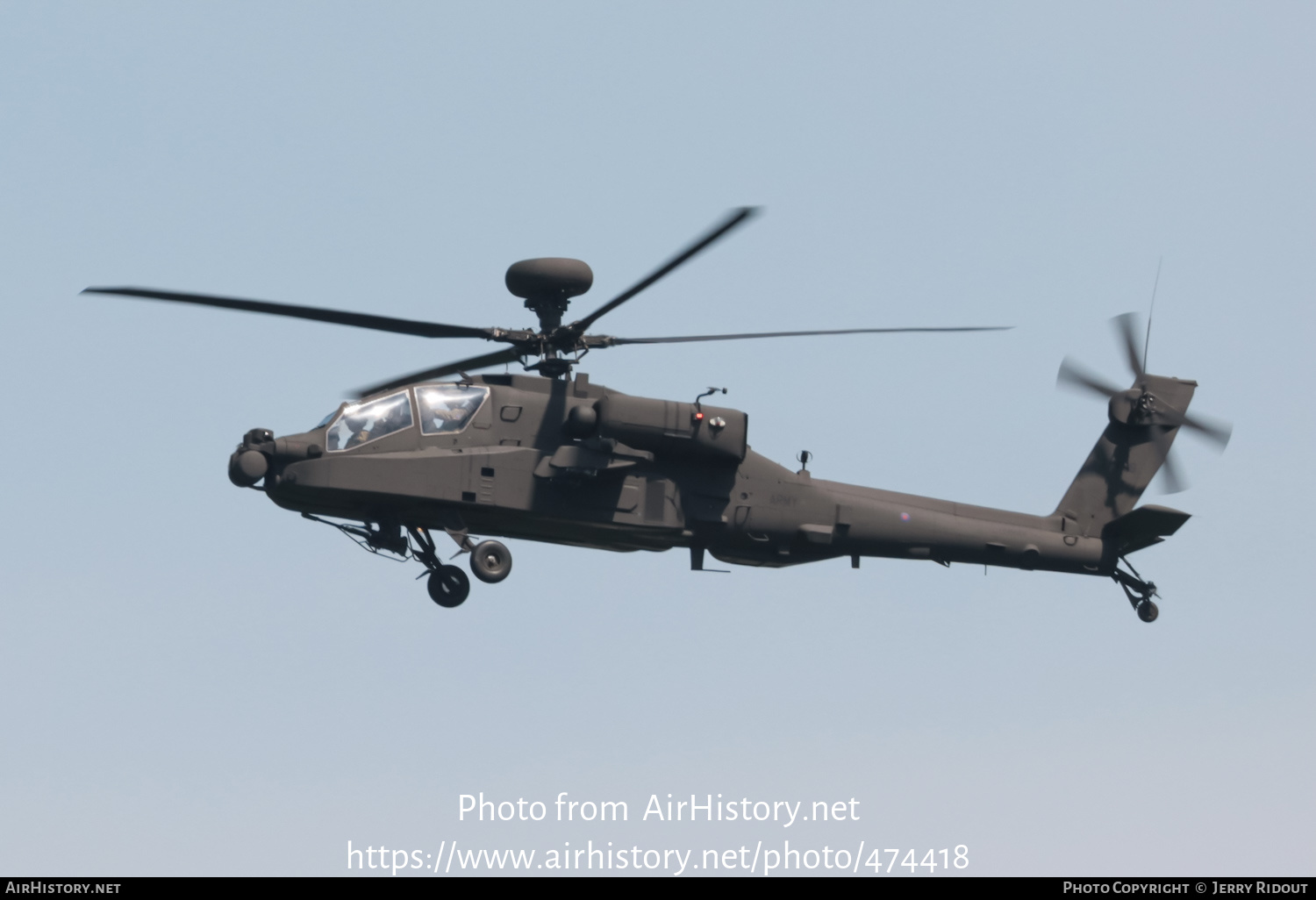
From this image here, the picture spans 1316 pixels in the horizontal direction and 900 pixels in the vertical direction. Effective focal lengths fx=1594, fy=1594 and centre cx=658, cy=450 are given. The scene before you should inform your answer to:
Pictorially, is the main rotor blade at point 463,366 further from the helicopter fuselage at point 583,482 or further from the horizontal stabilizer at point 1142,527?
the horizontal stabilizer at point 1142,527

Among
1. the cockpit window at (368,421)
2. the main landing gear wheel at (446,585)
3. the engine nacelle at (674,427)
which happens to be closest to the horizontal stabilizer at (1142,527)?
the engine nacelle at (674,427)

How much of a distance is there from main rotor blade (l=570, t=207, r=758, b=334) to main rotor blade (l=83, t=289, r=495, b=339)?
5.23 ft

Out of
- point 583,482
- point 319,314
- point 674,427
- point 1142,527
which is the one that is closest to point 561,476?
point 583,482

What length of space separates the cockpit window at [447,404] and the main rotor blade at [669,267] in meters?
2.07

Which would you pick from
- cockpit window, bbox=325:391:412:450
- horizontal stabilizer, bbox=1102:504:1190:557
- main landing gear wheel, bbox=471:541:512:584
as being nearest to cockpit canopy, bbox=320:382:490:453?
cockpit window, bbox=325:391:412:450

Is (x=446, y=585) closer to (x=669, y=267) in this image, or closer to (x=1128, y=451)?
(x=669, y=267)

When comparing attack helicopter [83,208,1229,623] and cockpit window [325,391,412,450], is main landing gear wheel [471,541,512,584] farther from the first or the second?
cockpit window [325,391,412,450]

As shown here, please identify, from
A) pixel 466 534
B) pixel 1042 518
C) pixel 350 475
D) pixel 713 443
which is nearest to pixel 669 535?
pixel 713 443

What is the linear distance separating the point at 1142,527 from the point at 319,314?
1551 cm

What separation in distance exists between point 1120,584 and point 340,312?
1575 cm

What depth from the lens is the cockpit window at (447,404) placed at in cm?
2617

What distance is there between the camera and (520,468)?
26172mm

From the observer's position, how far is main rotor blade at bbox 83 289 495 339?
22.9 m

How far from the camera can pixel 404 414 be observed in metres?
26.1
